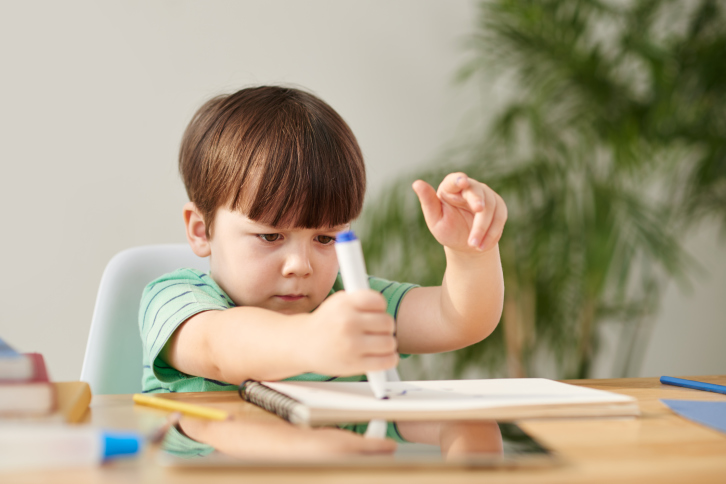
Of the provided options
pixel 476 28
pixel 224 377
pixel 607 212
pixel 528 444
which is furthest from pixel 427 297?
pixel 476 28

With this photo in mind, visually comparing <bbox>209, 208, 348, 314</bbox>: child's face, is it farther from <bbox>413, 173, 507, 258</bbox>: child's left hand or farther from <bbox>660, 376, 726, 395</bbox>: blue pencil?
<bbox>660, 376, 726, 395</bbox>: blue pencil

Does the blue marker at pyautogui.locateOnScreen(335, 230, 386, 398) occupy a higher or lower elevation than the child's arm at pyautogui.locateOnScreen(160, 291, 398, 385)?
higher

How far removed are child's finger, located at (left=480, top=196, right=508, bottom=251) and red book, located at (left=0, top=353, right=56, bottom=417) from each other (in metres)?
0.40

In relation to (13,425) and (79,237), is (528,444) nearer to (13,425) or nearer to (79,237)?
(13,425)

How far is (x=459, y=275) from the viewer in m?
0.71

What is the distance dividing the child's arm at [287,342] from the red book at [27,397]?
14 centimetres

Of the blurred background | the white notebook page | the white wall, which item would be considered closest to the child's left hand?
the white notebook page

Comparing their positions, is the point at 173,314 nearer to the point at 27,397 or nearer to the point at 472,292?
the point at 27,397

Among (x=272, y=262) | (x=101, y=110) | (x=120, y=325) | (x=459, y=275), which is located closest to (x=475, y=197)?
(x=459, y=275)

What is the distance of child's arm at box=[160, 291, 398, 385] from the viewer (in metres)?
0.41

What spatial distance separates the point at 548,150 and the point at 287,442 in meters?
1.40

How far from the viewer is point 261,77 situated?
1.50 m

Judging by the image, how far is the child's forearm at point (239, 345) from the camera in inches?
18.3

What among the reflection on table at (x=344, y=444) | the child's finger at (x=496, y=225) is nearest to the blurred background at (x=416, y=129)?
the child's finger at (x=496, y=225)
